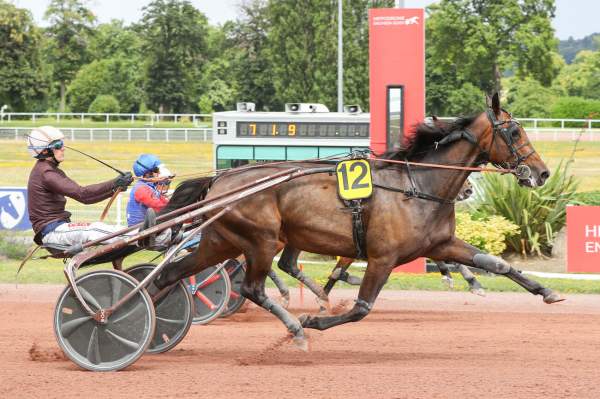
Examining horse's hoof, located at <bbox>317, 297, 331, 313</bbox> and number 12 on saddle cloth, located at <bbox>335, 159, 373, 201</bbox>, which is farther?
horse's hoof, located at <bbox>317, 297, 331, 313</bbox>

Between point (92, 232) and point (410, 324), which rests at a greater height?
point (92, 232)

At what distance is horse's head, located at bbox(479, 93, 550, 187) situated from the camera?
7.55 m

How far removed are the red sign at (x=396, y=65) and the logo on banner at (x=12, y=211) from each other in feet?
18.6

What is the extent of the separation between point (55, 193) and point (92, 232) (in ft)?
1.27

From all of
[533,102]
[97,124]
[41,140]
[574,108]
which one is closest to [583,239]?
[41,140]

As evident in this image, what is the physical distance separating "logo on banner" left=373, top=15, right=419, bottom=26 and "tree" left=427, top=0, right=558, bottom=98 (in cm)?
4320

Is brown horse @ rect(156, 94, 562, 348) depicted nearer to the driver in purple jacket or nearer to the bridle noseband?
the bridle noseband

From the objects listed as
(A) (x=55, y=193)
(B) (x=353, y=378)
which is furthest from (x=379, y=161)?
(A) (x=55, y=193)

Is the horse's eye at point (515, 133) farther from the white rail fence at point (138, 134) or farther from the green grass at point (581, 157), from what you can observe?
the white rail fence at point (138, 134)

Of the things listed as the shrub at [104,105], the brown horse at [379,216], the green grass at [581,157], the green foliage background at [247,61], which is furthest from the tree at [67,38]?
the brown horse at [379,216]

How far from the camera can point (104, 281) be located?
7.38 meters

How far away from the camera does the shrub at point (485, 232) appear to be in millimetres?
13500

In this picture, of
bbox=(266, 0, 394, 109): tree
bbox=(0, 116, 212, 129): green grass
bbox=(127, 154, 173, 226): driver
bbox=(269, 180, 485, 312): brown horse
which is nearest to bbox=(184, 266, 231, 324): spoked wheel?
bbox=(269, 180, 485, 312): brown horse

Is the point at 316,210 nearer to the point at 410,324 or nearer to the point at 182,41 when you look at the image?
the point at 410,324
